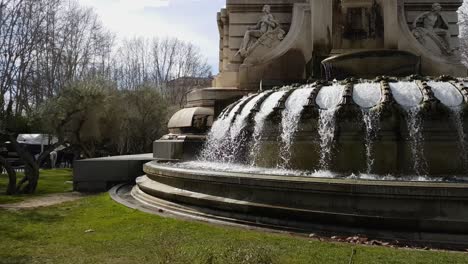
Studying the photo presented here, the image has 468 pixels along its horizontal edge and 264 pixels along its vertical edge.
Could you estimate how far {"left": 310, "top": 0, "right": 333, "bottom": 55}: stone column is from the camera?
15656mm

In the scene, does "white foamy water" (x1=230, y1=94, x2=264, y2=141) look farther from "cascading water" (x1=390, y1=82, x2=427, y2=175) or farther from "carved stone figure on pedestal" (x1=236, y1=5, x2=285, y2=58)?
"carved stone figure on pedestal" (x1=236, y1=5, x2=285, y2=58)

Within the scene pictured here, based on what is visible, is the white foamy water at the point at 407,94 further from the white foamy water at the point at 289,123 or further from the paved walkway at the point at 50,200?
the paved walkway at the point at 50,200

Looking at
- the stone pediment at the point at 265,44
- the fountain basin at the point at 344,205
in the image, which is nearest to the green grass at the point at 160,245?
the fountain basin at the point at 344,205

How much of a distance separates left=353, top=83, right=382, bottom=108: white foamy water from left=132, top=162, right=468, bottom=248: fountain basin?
10.3 feet

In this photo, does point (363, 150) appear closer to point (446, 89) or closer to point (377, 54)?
point (446, 89)

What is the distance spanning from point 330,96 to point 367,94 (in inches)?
31.1

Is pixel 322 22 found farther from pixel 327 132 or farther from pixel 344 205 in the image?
pixel 344 205

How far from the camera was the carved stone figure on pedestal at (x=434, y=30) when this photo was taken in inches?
661

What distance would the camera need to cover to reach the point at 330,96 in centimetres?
1015

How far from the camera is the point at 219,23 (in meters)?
20.3

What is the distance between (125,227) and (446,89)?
7204 millimetres

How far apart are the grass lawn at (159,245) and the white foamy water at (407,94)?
474 cm

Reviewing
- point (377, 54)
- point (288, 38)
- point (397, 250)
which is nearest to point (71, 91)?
point (288, 38)

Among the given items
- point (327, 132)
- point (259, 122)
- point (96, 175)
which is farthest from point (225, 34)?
point (327, 132)
